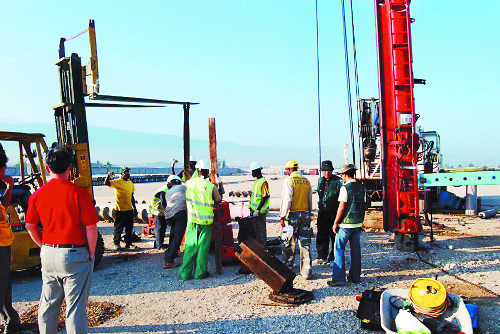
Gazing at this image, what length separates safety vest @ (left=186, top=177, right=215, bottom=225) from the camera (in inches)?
255

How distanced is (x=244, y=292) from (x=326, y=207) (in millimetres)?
2408

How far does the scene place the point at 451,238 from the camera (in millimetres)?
9203

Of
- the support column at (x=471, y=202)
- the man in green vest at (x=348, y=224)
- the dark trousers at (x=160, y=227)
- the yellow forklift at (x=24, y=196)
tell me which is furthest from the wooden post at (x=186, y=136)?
the support column at (x=471, y=202)

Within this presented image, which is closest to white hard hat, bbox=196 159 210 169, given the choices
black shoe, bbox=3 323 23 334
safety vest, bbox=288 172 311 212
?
safety vest, bbox=288 172 311 212

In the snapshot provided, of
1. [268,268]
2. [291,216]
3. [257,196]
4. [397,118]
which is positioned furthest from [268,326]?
[397,118]

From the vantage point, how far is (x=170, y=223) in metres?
7.47

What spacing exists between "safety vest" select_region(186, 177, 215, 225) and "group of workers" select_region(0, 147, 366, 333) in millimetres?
16

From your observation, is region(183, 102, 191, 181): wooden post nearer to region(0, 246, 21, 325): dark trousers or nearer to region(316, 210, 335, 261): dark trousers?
region(316, 210, 335, 261): dark trousers

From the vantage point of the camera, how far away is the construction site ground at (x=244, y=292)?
15.0ft

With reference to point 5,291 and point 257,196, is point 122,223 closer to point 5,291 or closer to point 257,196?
point 257,196

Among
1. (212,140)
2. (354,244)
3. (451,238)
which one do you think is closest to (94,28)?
(212,140)

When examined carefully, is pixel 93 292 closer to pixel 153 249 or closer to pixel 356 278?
pixel 153 249

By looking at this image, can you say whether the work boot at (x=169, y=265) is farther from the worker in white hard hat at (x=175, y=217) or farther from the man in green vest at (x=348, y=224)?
the man in green vest at (x=348, y=224)

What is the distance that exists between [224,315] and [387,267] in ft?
10.9
